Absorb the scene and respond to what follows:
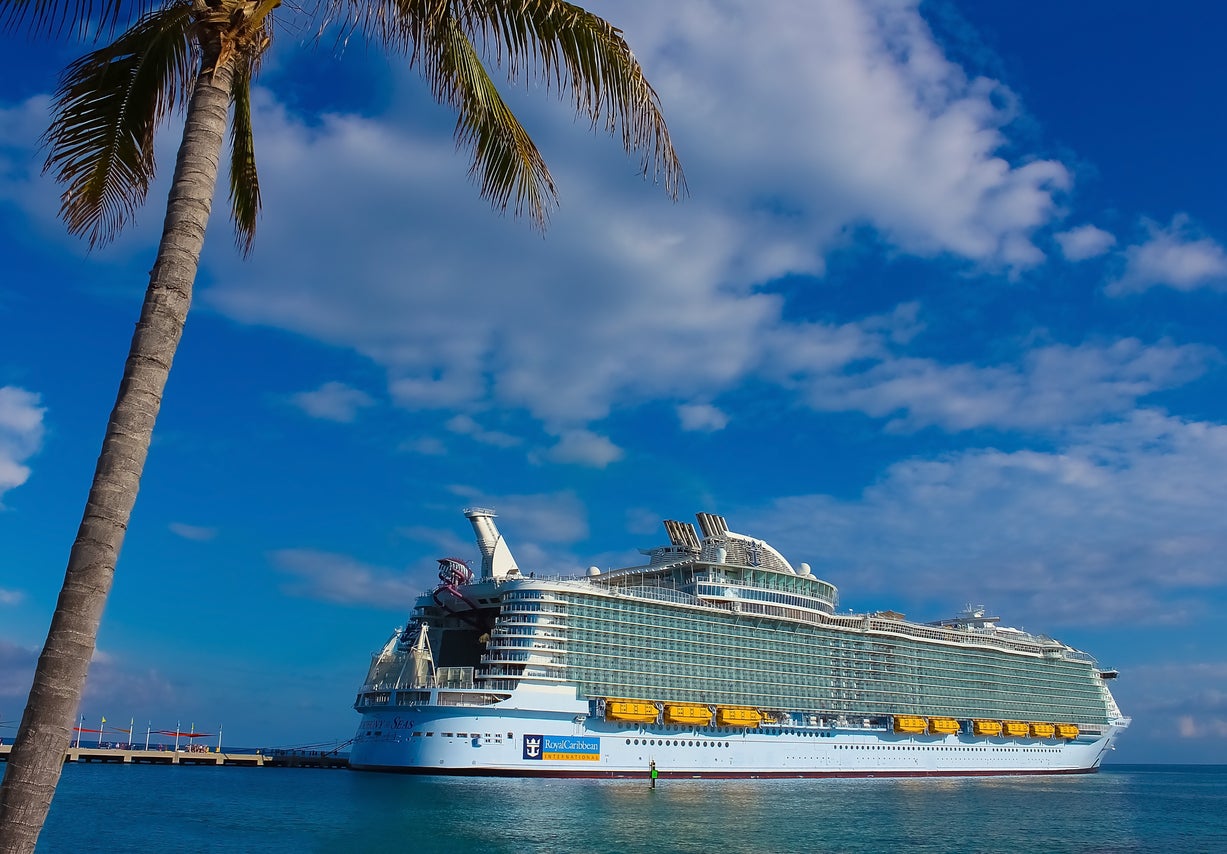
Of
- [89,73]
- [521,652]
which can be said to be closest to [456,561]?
[521,652]

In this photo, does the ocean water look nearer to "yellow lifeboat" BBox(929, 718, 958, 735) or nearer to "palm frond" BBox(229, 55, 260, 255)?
"yellow lifeboat" BBox(929, 718, 958, 735)

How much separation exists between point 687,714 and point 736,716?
199 inches

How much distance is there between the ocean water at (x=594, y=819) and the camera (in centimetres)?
3200

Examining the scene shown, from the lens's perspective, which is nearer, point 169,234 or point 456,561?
point 169,234

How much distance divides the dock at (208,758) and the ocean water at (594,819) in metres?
31.2

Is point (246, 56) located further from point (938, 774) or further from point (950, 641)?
point (950, 641)

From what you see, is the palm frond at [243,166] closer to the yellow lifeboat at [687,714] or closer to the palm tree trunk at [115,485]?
the palm tree trunk at [115,485]

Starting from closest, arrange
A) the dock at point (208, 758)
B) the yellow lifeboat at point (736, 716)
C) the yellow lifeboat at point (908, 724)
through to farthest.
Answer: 1. the yellow lifeboat at point (736, 716)
2. the yellow lifeboat at point (908, 724)
3. the dock at point (208, 758)

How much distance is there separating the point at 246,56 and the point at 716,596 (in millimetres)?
70393

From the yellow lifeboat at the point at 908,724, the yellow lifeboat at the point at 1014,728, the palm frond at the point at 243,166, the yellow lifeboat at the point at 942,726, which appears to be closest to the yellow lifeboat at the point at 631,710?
the yellow lifeboat at the point at 908,724

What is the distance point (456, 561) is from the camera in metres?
68.8

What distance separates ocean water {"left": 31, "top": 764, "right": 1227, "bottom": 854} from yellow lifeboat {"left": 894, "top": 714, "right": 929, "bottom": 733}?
1553cm

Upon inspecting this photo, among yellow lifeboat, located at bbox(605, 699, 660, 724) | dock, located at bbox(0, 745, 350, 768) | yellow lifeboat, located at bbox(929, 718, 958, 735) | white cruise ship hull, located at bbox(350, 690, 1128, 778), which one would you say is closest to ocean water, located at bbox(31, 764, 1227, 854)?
white cruise ship hull, located at bbox(350, 690, 1128, 778)

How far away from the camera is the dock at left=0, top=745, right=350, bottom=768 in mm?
92688
